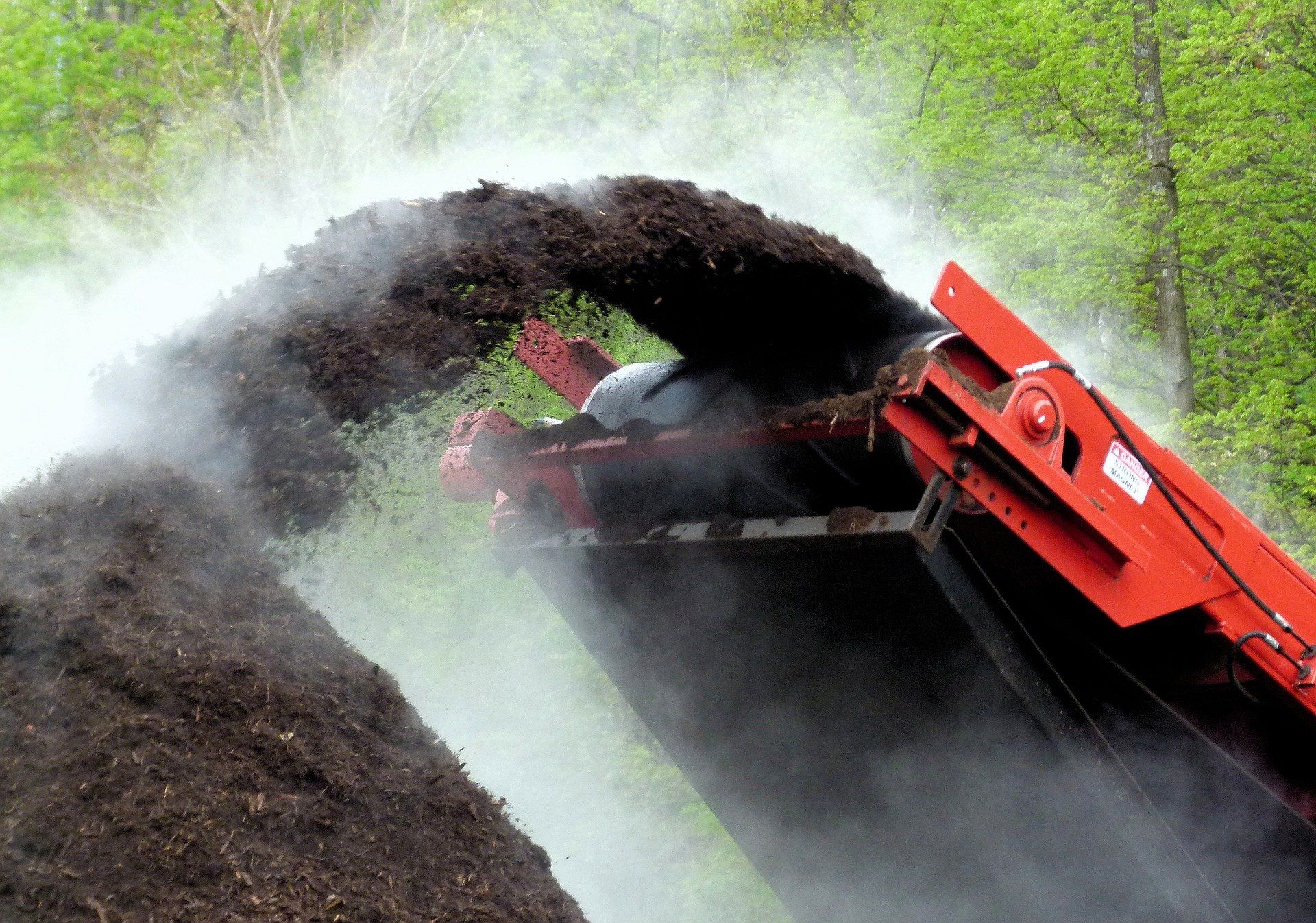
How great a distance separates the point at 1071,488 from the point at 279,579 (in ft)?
6.85

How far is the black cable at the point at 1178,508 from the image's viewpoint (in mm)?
2746

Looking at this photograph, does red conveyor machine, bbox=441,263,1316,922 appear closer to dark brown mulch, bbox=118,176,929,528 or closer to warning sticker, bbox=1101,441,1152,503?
warning sticker, bbox=1101,441,1152,503

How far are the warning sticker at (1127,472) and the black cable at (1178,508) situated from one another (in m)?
0.01

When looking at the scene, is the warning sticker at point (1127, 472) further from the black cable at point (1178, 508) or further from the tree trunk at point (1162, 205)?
the tree trunk at point (1162, 205)

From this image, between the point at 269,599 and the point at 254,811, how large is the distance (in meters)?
0.72

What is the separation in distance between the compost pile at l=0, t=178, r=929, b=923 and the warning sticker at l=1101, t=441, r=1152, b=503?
2.03 feet

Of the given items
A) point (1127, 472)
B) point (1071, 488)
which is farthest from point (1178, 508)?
point (1071, 488)

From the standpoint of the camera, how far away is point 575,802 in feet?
25.9

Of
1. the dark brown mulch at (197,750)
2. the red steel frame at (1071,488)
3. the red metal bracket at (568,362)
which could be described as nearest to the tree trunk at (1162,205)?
the red metal bracket at (568,362)

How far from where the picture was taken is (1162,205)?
965 cm

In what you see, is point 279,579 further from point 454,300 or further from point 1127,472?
point 1127,472

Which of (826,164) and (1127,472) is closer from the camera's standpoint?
(1127,472)

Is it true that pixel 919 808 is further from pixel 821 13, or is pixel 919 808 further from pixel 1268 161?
pixel 821 13

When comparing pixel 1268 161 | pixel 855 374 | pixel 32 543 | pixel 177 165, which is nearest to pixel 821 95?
pixel 1268 161
